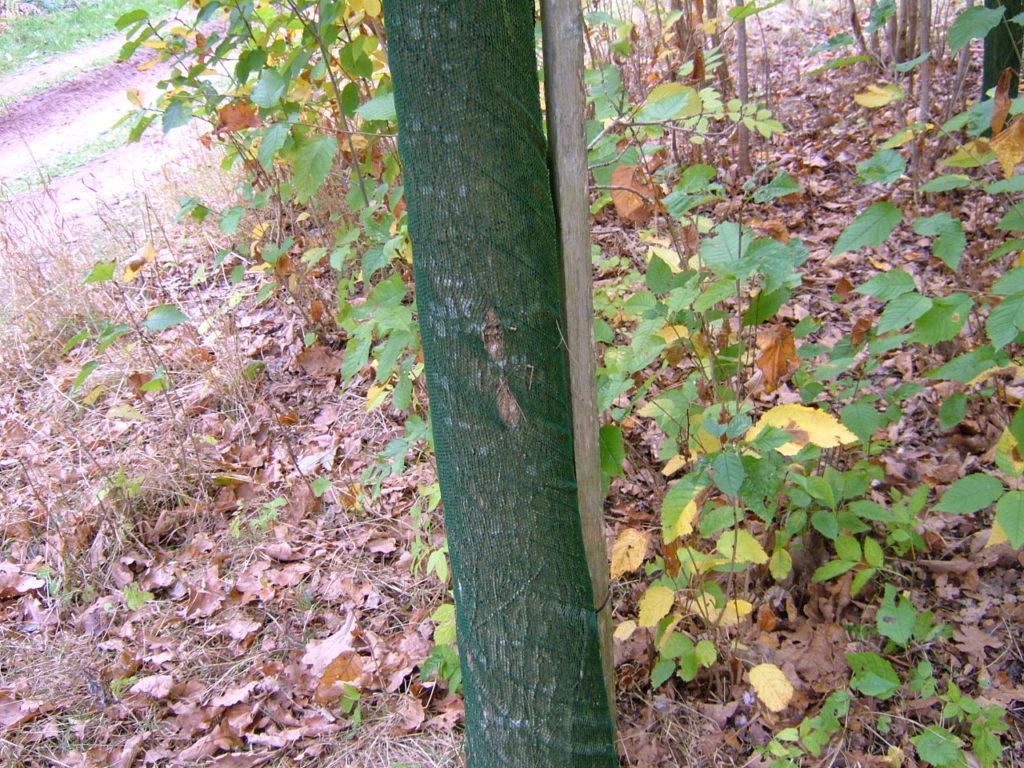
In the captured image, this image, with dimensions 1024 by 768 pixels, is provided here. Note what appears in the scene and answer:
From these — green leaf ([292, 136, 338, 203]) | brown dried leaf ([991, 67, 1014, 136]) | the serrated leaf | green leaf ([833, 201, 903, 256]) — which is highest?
green leaf ([292, 136, 338, 203])

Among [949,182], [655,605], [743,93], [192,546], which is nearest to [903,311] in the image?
[949,182]

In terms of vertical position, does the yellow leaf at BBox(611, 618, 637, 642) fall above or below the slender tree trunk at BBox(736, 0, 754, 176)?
below

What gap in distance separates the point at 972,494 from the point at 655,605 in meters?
0.88

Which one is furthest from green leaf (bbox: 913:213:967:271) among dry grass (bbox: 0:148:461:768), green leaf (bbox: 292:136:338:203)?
dry grass (bbox: 0:148:461:768)

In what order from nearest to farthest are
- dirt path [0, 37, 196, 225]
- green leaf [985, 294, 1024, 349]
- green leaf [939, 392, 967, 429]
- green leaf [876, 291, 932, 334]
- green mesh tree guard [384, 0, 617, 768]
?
green mesh tree guard [384, 0, 617, 768] < green leaf [985, 294, 1024, 349] < green leaf [876, 291, 932, 334] < green leaf [939, 392, 967, 429] < dirt path [0, 37, 196, 225]

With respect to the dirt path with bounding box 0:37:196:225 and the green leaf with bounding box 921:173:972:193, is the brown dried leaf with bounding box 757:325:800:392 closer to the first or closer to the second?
the green leaf with bounding box 921:173:972:193

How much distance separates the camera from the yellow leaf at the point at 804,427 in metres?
1.65

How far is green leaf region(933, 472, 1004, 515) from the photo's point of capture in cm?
190

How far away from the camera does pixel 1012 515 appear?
1792 millimetres

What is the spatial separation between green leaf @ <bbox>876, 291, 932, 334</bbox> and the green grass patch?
12998 mm

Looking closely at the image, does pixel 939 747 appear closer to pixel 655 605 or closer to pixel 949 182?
pixel 655 605

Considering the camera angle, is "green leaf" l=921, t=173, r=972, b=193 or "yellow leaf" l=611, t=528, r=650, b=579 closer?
"green leaf" l=921, t=173, r=972, b=193

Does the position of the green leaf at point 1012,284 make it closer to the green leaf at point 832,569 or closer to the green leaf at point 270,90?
the green leaf at point 832,569

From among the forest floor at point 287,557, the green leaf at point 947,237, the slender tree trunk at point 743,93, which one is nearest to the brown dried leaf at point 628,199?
the forest floor at point 287,557
